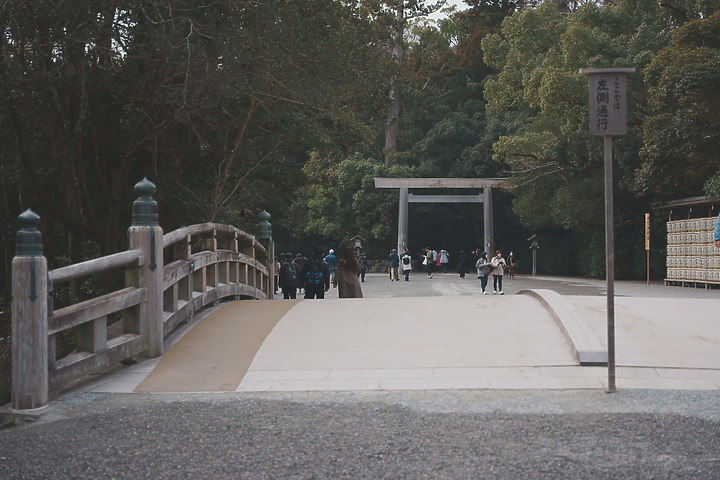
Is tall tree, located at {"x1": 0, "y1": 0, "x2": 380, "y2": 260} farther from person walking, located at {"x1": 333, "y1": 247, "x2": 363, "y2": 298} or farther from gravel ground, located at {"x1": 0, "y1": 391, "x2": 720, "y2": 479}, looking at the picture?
gravel ground, located at {"x1": 0, "y1": 391, "x2": 720, "y2": 479}

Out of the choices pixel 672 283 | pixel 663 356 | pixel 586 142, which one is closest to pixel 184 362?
pixel 663 356

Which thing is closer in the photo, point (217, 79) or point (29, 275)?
point (29, 275)

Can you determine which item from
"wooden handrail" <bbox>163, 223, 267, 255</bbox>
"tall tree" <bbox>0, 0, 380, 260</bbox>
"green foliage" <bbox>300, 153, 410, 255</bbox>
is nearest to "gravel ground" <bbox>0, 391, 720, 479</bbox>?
"wooden handrail" <bbox>163, 223, 267, 255</bbox>

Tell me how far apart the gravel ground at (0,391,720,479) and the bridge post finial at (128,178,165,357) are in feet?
4.10

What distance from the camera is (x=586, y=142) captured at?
3086 cm

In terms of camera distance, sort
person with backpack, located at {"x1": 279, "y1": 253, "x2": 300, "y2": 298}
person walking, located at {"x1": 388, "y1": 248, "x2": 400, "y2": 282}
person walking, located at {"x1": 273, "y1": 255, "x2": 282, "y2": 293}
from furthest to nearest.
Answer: person walking, located at {"x1": 388, "y1": 248, "x2": 400, "y2": 282}, person walking, located at {"x1": 273, "y1": 255, "x2": 282, "y2": 293}, person with backpack, located at {"x1": 279, "y1": 253, "x2": 300, "y2": 298}

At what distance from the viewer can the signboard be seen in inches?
234

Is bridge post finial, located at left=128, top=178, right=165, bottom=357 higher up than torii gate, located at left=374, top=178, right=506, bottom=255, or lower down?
lower down

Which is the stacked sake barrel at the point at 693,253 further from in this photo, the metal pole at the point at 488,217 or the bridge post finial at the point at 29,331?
the bridge post finial at the point at 29,331

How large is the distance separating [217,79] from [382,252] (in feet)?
105

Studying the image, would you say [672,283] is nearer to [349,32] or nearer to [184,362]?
[349,32]

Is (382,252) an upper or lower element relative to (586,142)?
lower

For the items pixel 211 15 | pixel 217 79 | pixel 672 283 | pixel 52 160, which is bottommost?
pixel 672 283

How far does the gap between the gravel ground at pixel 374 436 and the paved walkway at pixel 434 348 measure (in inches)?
16.0
